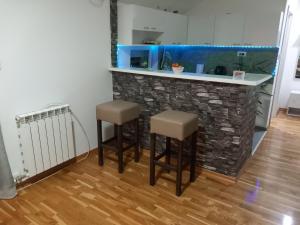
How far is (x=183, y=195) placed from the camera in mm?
2336

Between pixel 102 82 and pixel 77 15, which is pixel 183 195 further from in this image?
pixel 77 15

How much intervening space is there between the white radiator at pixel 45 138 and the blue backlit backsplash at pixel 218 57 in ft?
5.01

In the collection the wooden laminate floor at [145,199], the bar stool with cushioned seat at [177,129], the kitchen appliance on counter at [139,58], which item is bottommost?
the wooden laminate floor at [145,199]

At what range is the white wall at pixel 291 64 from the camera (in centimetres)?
477

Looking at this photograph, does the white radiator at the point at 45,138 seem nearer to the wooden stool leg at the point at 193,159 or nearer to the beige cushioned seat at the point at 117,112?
the beige cushioned seat at the point at 117,112

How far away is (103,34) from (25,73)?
1.12 metres

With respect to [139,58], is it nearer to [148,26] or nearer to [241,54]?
[148,26]

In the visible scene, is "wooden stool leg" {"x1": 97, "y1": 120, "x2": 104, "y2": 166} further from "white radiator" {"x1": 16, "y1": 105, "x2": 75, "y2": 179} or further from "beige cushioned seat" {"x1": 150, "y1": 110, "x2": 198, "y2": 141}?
"beige cushioned seat" {"x1": 150, "y1": 110, "x2": 198, "y2": 141}

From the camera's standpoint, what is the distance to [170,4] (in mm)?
4160

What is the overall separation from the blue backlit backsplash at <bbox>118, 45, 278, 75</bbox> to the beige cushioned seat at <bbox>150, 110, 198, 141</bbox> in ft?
5.15

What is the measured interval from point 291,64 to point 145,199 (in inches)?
178

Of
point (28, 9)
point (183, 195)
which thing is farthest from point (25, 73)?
point (183, 195)

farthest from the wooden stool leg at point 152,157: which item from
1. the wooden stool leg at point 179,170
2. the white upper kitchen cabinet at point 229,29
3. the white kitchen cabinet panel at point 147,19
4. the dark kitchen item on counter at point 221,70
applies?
the white upper kitchen cabinet at point 229,29

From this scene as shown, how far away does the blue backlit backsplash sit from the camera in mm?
3992
